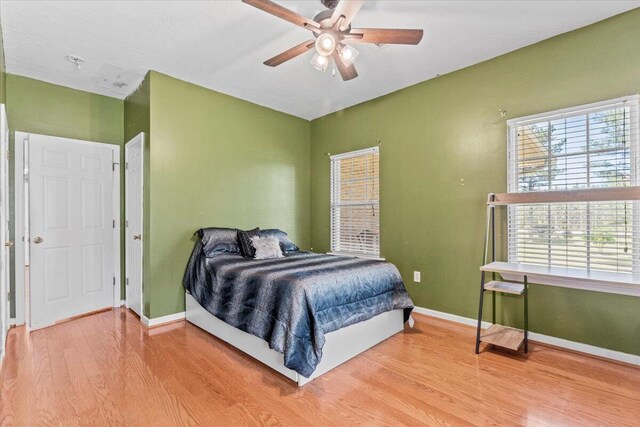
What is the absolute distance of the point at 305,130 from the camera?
16.7ft

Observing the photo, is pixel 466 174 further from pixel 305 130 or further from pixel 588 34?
pixel 305 130

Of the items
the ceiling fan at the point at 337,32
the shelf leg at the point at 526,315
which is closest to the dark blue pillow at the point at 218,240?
the ceiling fan at the point at 337,32

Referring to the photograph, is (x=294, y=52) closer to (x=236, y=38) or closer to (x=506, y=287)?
(x=236, y=38)

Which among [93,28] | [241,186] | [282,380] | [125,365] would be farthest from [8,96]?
[282,380]

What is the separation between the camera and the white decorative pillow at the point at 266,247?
3.44 metres

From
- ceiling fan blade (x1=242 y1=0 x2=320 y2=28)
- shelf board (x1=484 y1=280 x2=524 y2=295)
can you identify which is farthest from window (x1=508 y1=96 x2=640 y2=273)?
ceiling fan blade (x1=242 y1=0 x2=320 y2=28)

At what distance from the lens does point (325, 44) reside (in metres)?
2.09

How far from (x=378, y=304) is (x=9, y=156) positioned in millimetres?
4061

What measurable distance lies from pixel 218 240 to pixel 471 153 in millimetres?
2893

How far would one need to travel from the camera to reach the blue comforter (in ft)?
7.16

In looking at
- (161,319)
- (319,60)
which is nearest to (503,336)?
(319,60)

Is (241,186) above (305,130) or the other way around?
the other way around

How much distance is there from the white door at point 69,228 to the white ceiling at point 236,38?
2.83 ft

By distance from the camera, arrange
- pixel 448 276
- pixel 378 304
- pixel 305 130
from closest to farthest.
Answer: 1. pixel 378 304
2. pixel 448 276
3. pixel 305 130
